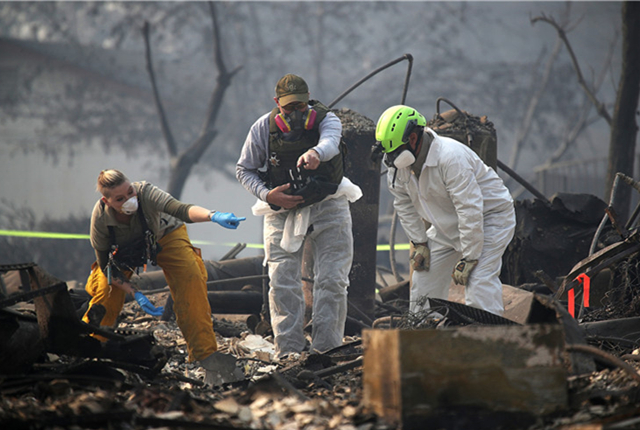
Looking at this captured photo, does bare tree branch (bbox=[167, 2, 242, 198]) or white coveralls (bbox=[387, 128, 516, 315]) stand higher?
bare tree branch (bbox=[167, 2, 242, 198])

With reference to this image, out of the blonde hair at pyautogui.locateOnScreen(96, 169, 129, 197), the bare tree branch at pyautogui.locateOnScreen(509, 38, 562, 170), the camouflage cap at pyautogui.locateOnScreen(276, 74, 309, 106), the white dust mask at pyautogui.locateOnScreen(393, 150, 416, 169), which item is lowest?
the blonde hair at pyautogui.locateOnScreen(96, 169, 129, 197)

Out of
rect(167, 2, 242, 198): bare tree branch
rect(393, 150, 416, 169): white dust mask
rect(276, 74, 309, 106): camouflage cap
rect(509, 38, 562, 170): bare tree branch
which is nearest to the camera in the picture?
rect(393, 150, 416, 169): white dust mask

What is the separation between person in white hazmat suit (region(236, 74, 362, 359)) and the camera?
16.9 feet

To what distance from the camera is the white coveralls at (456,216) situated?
4844 millimetres

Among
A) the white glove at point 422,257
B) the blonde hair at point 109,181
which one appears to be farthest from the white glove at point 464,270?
the blonde hair at point 109,181

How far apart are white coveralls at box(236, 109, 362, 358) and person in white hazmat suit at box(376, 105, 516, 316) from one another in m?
0.51

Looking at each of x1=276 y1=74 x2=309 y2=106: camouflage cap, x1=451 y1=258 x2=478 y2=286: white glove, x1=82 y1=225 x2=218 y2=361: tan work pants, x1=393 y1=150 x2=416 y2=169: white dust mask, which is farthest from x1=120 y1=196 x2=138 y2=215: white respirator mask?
x1=451 y1=258 x2=478 y2=286: white glove

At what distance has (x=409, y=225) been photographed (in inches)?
212

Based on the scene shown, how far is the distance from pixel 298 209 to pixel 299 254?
378mm

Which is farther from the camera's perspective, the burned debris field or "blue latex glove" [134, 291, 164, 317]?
"blue latex glove" [134, 291, 164, 317]

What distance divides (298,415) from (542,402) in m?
1.02

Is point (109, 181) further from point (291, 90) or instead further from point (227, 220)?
point (291, 90)

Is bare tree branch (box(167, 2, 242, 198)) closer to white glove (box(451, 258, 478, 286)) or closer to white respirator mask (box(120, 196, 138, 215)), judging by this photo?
white respirator mask (box(120, 196, 138, 215))

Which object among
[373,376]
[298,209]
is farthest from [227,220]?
[373,376]
